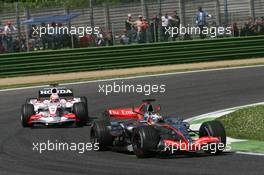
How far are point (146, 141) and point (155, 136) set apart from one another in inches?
7.6

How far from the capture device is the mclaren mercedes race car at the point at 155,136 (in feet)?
42.5

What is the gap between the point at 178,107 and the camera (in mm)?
20906

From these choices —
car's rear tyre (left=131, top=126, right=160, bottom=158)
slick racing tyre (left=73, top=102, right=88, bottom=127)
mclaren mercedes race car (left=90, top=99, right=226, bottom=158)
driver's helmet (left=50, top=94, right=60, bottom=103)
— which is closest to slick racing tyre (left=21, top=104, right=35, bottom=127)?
driver's helmet (left=50, top=94, right=60, bottom=103)

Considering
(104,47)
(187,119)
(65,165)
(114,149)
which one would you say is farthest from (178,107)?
(104,47)

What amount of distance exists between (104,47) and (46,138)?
1519cm

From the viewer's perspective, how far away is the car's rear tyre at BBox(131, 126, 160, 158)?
1296cm

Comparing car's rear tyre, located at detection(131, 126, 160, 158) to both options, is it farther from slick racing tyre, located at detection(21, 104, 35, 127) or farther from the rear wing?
the rear wing

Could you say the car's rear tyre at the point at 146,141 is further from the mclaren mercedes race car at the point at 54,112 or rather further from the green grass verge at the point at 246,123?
the mclaren mercedes race car at the point at 54,112

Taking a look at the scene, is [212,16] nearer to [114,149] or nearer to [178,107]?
[178,107]

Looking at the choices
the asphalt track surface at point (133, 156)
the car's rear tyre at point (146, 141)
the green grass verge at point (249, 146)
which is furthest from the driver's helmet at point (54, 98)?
the car's rear tyre at point (146, 141)

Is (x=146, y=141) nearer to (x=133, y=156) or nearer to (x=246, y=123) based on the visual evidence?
(x=133, y=156)

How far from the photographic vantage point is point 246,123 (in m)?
15.9

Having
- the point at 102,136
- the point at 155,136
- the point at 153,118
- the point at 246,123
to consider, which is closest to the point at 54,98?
the point at 102,136

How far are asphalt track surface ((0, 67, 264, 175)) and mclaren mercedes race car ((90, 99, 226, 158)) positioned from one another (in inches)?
7.1
